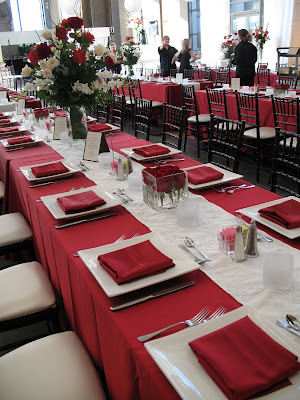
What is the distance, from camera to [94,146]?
2.43 meters

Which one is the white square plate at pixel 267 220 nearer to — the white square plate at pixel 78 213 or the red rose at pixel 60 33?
the white square plate at pixel 78 213

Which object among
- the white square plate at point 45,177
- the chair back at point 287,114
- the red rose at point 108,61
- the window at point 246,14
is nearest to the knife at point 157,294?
the white square plate at point 45,177

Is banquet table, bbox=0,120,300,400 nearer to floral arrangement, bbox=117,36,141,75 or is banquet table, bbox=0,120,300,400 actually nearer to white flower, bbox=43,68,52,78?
white flower, bbox=43,68,52,78

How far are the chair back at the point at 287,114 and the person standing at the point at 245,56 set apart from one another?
2.36 m

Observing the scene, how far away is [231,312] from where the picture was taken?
96 centimetres

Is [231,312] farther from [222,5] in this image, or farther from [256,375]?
[222,5]

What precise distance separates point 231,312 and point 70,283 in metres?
0.65

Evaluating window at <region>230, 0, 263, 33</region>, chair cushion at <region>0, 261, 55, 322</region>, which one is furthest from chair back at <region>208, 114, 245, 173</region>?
window at <region>230, 0, 263, 33</region>

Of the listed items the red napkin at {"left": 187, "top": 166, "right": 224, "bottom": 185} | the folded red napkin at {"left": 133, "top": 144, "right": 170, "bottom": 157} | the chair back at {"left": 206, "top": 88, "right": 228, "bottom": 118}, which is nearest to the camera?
the red napkin at {"left": 187, "top": 166, "right": 224, "bottom": 185}

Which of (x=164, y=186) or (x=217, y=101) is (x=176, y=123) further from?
(x=164, y=186)

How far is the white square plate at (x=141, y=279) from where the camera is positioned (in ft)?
3.58

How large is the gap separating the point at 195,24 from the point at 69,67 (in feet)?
36.4

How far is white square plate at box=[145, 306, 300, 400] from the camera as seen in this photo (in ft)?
2.47

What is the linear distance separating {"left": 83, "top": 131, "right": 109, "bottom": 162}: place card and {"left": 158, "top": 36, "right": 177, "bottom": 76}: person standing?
6.45 metres
